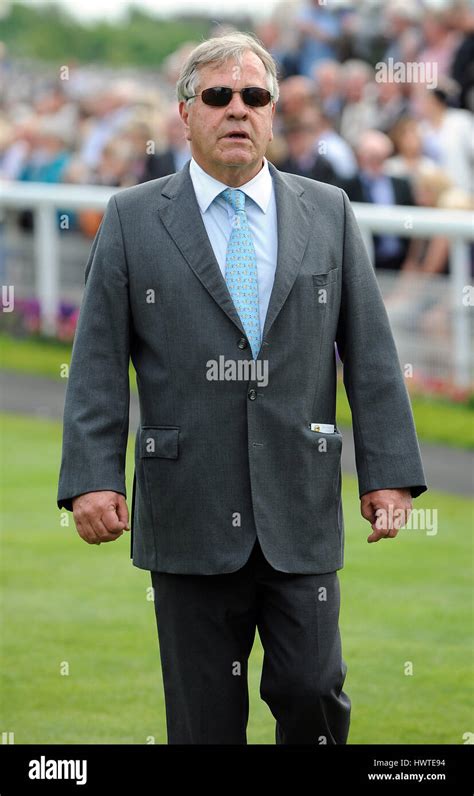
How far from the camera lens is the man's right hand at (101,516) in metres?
4.36

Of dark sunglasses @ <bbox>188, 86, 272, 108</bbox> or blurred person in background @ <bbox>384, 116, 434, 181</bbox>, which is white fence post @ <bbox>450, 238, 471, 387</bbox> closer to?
blurred person in background @ <bbox>384, 116, 434, 181</bbox>

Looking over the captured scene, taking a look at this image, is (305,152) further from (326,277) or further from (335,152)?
(326,277)

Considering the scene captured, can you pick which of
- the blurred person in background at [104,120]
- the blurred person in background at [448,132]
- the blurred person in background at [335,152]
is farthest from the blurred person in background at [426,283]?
the blurred person in background at [104,120]

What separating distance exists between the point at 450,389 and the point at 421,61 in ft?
12.1

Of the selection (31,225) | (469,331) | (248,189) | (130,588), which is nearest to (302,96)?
(469,331)

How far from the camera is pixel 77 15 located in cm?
6331

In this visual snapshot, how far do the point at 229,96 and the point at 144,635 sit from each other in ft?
10.9

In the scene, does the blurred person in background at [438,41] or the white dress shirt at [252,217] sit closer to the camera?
the white dress shirt at [252,217]

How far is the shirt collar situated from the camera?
14.7 feet

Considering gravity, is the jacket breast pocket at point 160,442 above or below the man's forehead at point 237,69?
below

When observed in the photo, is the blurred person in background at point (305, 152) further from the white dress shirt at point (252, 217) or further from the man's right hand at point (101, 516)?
the man's right hand at point (101, 516)

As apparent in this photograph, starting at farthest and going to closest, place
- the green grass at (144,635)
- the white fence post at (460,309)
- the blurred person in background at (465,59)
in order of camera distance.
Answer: the blurred person in background at (465,59)
the white fence post at (460,309)
the green grass at (144,635)

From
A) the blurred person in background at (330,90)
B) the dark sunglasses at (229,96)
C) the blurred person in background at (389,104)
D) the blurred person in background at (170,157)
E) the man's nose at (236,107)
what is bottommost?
the man's nose at (236,107)
